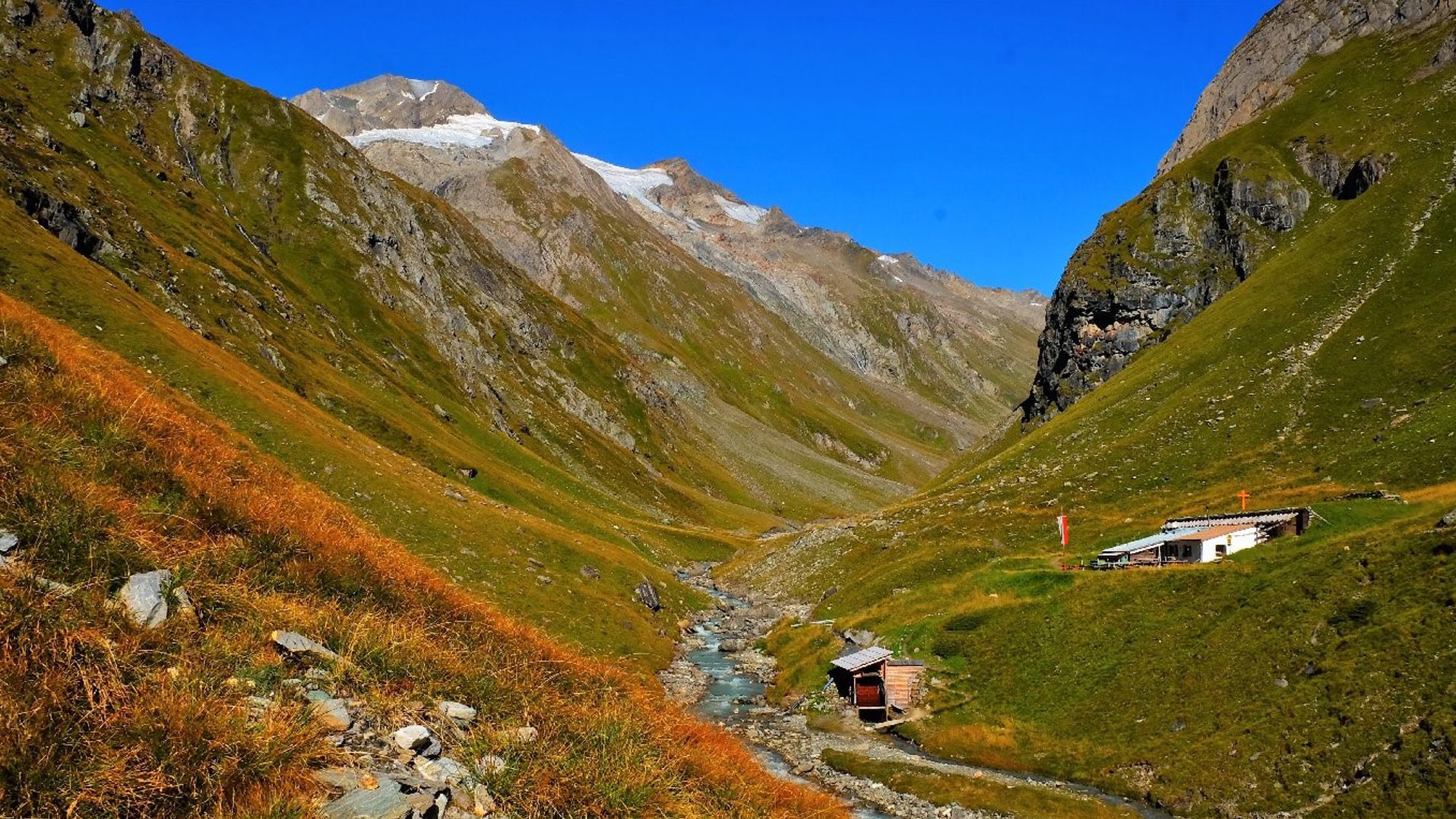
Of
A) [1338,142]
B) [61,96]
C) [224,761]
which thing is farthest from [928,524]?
Answer: [61,96]

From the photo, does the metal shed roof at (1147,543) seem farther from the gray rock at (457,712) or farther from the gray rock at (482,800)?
the gray rock at (482,800)

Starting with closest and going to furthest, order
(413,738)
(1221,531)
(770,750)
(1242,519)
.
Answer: (413,738), (770,750), (1221,531), (1242,519)

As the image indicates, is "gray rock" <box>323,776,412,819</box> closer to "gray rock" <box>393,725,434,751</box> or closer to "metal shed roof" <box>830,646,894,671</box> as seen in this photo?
"gray rock" <box>393,725,434,751</box>

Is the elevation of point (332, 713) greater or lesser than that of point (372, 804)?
greater

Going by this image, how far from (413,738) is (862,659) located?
50.2 m

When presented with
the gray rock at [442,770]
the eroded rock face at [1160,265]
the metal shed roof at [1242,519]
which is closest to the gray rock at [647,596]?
the metal shed roof at [1242,519]

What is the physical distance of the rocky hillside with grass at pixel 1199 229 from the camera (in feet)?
468

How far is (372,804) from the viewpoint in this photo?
8.55 metres

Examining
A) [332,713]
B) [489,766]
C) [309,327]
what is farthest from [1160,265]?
[332,713]

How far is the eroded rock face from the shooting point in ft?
478

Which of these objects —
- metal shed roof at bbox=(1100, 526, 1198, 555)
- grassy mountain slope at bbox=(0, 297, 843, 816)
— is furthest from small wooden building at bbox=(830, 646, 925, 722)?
grassy mountain slope at bbox=(0, 297, 843, 816)

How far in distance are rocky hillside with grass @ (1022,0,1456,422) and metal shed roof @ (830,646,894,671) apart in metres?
122

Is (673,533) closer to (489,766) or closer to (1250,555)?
(1250,555)

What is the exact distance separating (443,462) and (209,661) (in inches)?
3517
